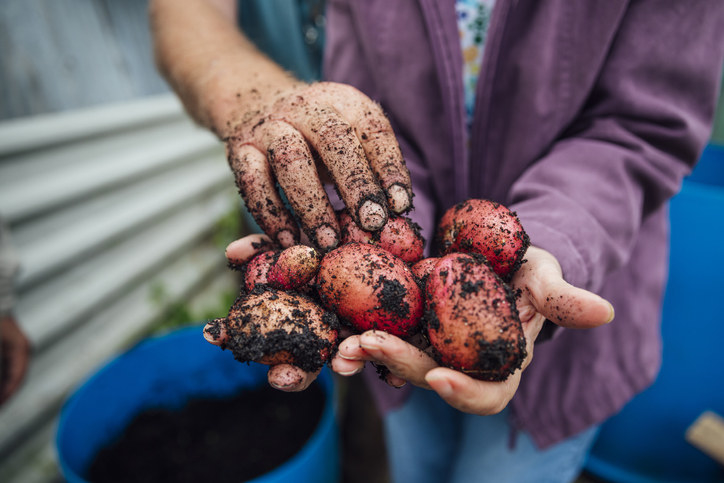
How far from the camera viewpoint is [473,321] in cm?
101

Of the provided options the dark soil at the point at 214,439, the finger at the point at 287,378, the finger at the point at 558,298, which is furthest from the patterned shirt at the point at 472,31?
the dark soil at the point at 214,439

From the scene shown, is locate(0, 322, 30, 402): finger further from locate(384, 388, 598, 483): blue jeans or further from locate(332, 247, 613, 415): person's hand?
locate(332, 247, 613, 415): person's hand

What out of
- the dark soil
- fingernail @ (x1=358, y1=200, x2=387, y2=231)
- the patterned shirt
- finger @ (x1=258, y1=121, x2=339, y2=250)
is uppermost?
the patterned shirt

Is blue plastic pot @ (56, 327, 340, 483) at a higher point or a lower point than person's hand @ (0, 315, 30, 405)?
lower

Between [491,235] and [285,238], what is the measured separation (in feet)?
1.80

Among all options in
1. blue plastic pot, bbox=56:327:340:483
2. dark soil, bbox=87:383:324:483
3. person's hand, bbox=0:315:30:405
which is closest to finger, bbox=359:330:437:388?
blue plastic pot, bbox=56:327:340:483

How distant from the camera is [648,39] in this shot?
126cm

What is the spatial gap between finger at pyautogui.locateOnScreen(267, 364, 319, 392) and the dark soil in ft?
3.67

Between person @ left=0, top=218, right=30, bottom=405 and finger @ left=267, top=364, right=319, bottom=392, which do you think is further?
person @ left=0, top=218, right=30, bottom=405

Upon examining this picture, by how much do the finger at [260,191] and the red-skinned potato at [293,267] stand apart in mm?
92

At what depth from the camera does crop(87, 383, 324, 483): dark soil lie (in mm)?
1907

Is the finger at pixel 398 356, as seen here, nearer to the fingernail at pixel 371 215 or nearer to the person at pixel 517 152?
the person at pixel 517 152

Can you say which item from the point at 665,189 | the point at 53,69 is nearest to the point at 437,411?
the point at 665,189

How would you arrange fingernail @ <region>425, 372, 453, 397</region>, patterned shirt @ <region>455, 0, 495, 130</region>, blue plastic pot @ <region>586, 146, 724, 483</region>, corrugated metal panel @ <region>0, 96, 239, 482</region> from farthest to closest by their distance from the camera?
corrugated metal panel @ <region>0, 96, 239, 482</region> < blue plastic pot @ <region>586, 146, 724, 483</region> < patterned shirt @ <region>455, 0, 495, 130</region> < fingernail @ <region>425, 372, 453, 397</region>
